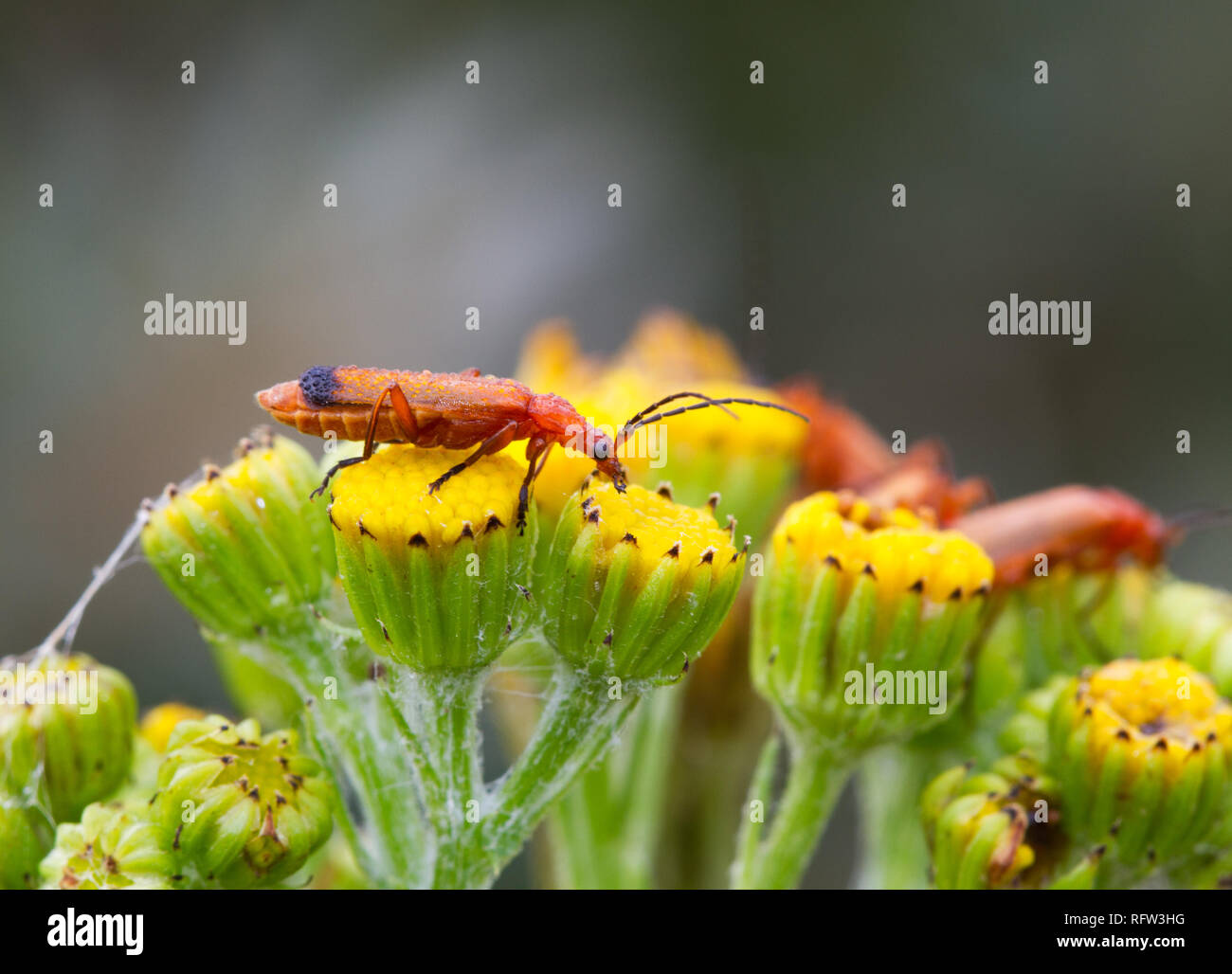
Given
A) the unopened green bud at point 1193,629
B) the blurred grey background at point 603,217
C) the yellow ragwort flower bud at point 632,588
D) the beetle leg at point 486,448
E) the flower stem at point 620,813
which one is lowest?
the flower stem at point 620,813

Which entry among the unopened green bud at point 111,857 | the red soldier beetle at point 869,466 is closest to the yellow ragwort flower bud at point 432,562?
the unopened green bud at point 111,857

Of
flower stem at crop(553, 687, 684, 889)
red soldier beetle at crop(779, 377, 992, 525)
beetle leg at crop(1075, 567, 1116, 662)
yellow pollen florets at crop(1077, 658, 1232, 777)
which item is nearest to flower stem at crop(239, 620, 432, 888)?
flower stem at crop(553, 687, 684, 889)

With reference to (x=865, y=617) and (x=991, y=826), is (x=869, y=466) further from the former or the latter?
(x=991, y=826)

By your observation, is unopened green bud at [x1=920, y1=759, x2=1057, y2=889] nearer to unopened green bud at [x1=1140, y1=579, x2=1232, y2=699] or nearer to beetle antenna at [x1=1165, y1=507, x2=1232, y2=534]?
unopened green bud at [x1=1140, y1=579, x2=1232, y2=699]

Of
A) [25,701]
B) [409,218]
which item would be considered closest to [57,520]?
[409,218]

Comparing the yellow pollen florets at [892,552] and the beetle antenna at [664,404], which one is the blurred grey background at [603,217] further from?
the yellow pollen florets at [892,552]
